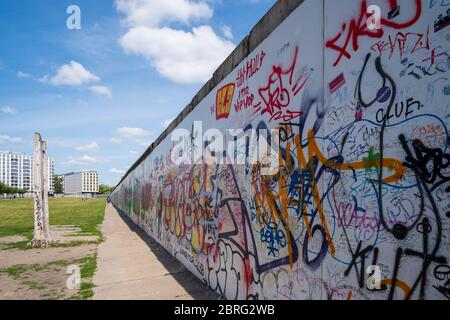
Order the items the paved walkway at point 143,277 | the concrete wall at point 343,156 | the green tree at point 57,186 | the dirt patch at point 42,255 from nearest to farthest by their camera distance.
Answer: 1. the concrete wall at point 343,156
2. the paved walkway at point 143,277
3. the dirt patch at point 42,255
4. the green tree at point 57,186

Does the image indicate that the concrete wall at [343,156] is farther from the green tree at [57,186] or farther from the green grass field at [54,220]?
the green tree at [57,186]

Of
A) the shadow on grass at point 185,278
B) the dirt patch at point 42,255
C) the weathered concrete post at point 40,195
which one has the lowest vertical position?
the dirt patch at point 42,255

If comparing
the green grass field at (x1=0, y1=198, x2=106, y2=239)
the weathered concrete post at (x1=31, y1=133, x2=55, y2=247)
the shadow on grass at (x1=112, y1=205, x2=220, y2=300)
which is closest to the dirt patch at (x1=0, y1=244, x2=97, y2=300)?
the weathered concrete post at (x1=31, y1=133, x2=55, y2=247)

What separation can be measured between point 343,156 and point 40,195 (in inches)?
467

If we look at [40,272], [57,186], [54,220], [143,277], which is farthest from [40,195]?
[57,186]

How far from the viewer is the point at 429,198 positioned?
198 cm

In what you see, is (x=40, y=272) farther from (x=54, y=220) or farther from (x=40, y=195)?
(x=54, y=220)

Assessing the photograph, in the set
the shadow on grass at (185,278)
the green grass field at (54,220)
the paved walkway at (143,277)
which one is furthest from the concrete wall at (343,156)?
the green grass field at (54,220)

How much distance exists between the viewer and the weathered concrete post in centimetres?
1138

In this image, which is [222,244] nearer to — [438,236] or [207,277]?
[207,277]

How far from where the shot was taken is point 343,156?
8.68 feet

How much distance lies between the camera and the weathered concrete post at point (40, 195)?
1138cm

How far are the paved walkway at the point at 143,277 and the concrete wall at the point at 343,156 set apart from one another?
1257 mm
